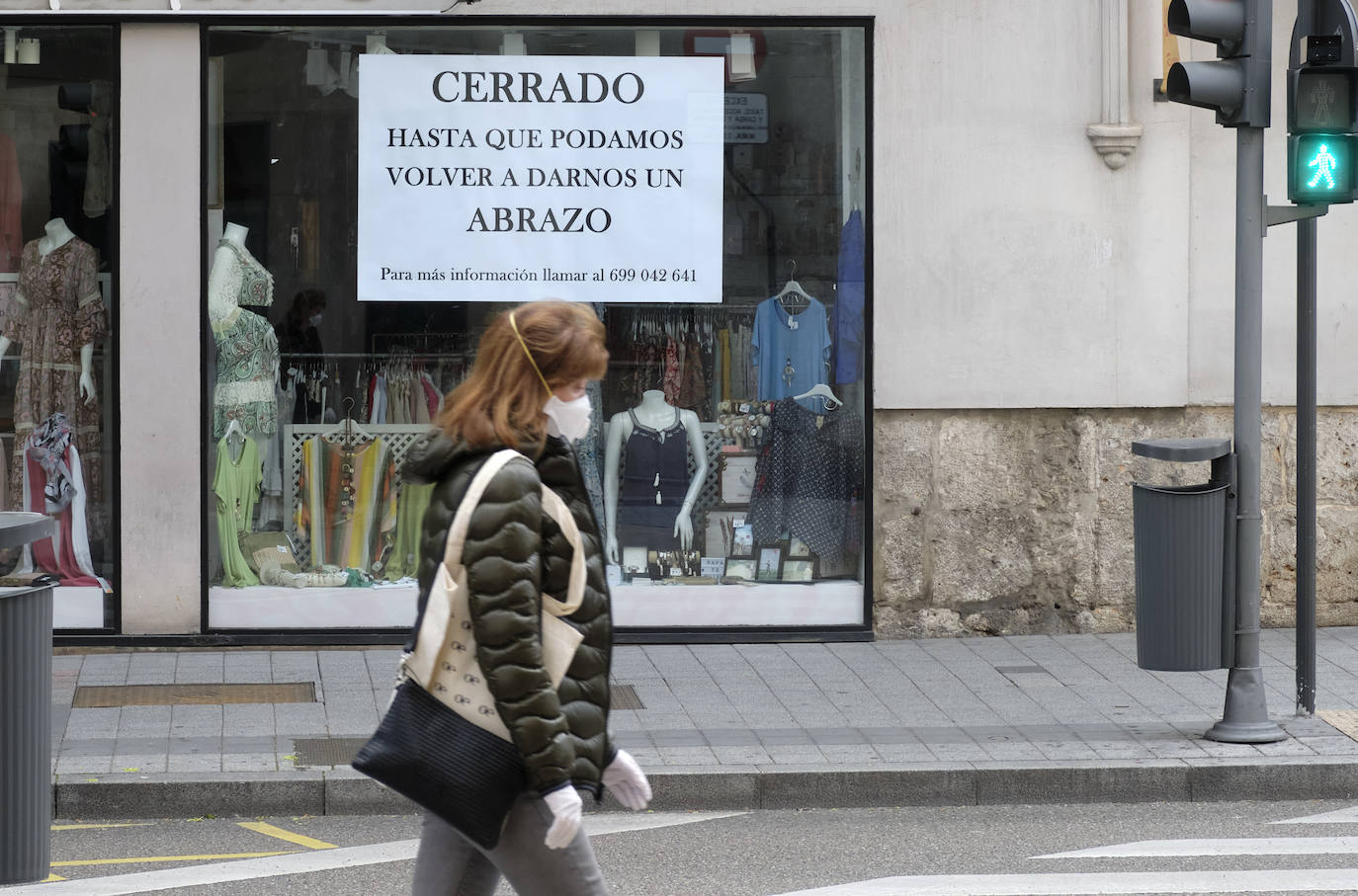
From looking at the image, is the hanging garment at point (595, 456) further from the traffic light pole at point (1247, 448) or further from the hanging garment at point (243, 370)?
the traffic light pole at point (1247, 448)

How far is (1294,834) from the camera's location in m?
6.19

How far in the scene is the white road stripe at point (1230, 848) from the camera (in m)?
5.92

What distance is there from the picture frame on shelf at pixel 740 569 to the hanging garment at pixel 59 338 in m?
3.41

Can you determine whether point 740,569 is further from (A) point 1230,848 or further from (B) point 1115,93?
(A) point 1230,848

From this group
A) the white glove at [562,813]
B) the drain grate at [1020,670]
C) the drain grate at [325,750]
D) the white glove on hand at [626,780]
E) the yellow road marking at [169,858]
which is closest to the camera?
the white glove at [562,813]

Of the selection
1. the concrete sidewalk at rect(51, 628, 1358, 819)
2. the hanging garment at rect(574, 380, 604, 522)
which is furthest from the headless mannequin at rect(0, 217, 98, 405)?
the hanging garment at rect(574, 380, 604, 522)

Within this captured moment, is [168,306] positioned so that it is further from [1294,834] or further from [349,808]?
[1294,834]

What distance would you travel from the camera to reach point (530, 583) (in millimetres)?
3389

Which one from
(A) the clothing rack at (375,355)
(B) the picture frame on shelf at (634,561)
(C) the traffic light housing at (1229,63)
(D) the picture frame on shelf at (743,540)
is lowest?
(B) the picture frame on shelf at (634,561)

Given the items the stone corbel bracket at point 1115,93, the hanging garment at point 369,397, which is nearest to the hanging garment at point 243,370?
the hanging garment at point 369,397

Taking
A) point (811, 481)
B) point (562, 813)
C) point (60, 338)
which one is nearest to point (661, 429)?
point (811, 481)

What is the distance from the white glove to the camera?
335 centimetres

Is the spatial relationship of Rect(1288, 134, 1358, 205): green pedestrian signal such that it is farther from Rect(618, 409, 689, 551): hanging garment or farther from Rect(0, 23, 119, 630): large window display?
Rect(0, 23, 119, 630): large window display

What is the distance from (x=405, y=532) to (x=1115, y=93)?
4505mm
